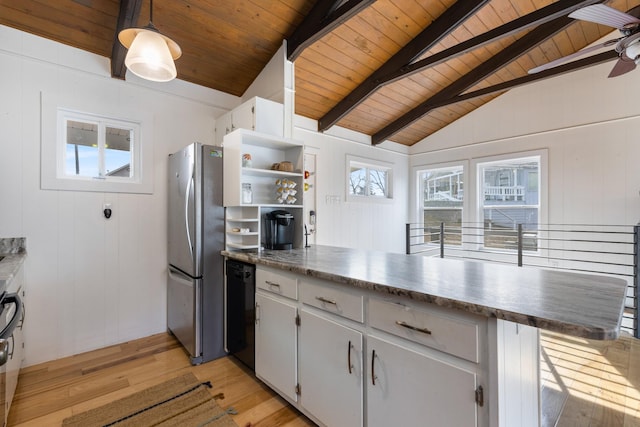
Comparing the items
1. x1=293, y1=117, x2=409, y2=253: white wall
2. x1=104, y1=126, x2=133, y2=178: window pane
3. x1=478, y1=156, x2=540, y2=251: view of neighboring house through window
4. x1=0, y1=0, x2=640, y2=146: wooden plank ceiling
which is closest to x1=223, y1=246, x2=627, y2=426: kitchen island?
x1=104, y1=126, x2=133, y2=178: window pane

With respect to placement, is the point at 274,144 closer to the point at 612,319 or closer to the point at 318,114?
the point at 318,114

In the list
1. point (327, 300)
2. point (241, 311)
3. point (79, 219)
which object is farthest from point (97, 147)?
point (327, 300)

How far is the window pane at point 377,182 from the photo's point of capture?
523 centimetres

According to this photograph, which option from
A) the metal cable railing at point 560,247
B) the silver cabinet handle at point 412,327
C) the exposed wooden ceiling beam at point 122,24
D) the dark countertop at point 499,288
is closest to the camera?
the dark countertop at point 499,288

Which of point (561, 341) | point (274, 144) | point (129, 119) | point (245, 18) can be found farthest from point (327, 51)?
point (561, 341)

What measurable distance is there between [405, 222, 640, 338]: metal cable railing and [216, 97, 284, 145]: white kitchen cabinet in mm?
3261

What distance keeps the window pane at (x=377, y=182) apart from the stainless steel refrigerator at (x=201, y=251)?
10.4ft

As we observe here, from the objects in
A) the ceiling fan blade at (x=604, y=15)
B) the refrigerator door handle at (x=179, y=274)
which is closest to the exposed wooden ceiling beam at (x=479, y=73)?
the ceiling fan blade at (x=604, y=15)

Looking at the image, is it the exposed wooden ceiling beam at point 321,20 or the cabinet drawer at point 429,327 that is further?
the exposed wooden ceiling beam at point 321,20

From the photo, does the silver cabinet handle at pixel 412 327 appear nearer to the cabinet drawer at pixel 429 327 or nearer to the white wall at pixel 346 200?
the cabinet drawer at pixel 429 327

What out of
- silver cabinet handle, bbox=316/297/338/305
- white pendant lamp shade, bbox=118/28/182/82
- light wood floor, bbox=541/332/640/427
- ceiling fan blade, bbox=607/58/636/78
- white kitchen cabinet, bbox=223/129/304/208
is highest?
ceiling fan blade, bbox=607/58/636/78

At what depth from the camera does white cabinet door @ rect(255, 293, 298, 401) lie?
5.95 ft

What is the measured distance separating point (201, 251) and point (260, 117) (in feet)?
4.34

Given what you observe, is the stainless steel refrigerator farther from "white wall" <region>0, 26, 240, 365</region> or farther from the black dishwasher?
"white wall" <region>0, 26, 240, 365</region>
